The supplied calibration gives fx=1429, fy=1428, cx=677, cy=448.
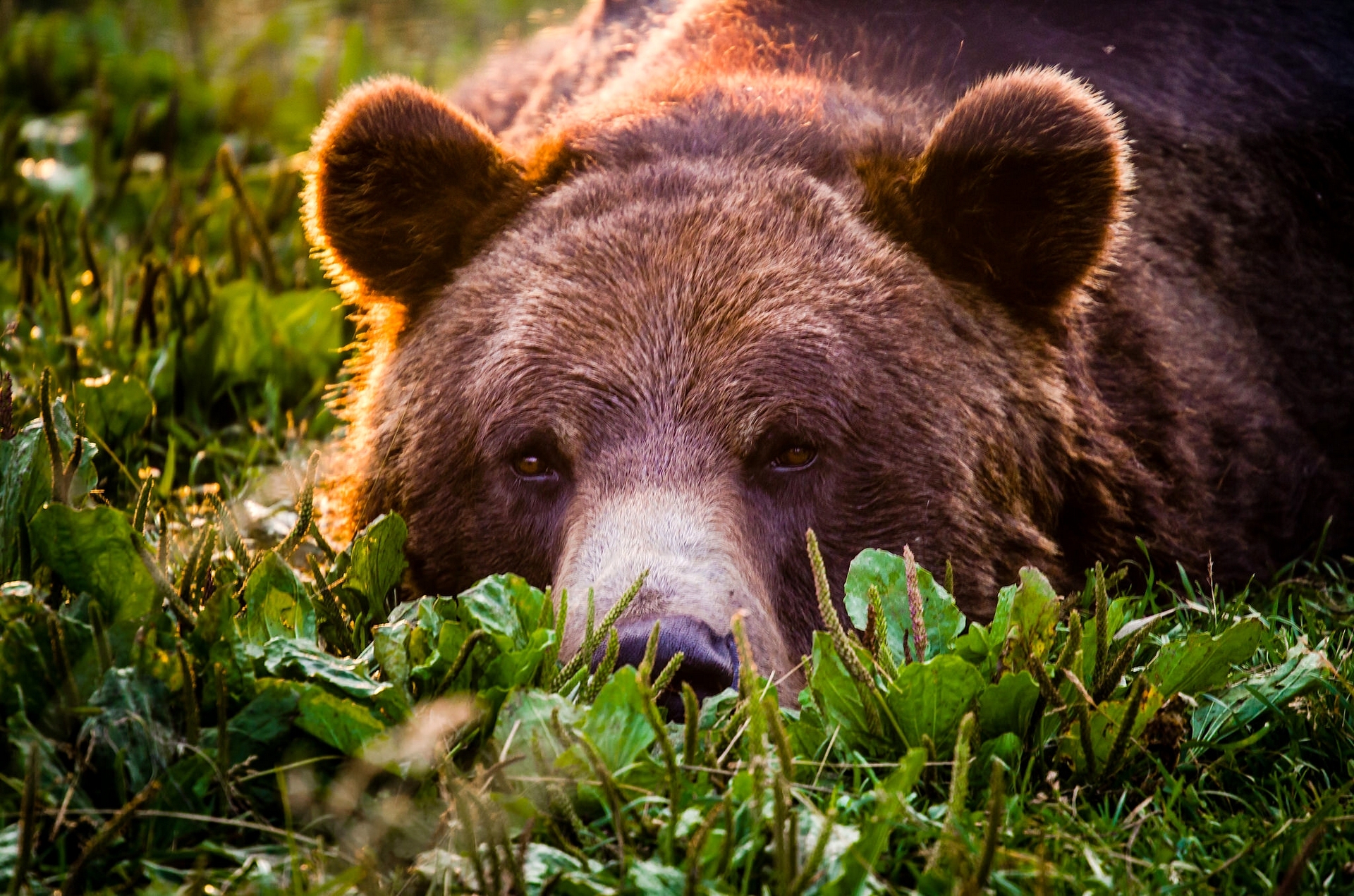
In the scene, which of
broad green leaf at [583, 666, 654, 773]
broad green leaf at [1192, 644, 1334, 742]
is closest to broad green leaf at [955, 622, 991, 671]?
broad green leaf at [1192, 644, 1334, 742]

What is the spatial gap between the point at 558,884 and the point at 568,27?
16.1ft

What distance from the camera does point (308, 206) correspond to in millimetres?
3424

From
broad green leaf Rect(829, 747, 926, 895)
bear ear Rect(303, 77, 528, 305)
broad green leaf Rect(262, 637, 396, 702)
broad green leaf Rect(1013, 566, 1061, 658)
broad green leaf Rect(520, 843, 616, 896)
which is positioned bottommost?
broad green leaf Rect(262, 637, 396, 702)

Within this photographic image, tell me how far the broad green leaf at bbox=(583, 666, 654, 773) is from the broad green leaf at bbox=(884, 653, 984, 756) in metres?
0.40

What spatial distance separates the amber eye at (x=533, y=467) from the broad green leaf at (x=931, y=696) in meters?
1.07

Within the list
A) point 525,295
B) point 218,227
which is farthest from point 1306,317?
point 218,227

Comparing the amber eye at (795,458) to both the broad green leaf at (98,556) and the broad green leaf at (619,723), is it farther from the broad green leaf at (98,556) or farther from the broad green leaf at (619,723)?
the broad green leaf at (98,556)

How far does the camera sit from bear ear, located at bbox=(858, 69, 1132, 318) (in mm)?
3014

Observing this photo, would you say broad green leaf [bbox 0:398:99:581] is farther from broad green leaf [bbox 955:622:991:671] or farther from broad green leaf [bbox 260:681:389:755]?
broad green leaf [bbox 955:622:991:671]

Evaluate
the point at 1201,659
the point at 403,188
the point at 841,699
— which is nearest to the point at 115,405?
the point at 403,188

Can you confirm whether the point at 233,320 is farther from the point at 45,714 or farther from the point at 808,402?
the point at 45,714

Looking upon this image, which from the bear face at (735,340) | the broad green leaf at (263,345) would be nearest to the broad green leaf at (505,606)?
the bear face at (735,340)

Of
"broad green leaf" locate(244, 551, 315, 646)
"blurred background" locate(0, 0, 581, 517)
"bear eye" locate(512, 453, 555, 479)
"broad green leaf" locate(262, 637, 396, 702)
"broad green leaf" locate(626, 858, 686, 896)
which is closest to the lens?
"broad green leaf" locate(626, 858, 686, 896)

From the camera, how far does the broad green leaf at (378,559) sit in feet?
8.96
